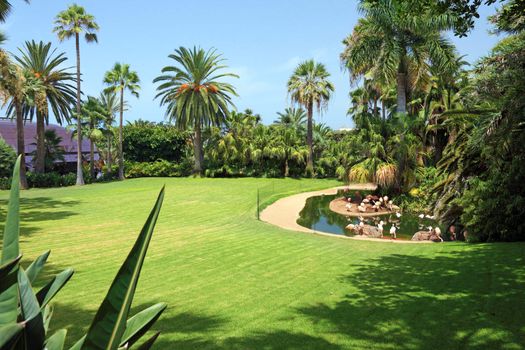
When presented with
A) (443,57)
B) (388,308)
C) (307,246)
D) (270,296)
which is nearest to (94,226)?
(307,246)

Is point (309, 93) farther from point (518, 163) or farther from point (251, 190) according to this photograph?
point (518, 163)

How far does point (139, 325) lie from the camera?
5.55ft

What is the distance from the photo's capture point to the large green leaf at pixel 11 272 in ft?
4.28

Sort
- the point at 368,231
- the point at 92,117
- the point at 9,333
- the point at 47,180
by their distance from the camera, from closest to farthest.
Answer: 1. the point at 9,333
2. the point at 368,231
3. the point at 47,180
4. the point at 92,117

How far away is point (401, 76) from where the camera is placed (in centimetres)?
2261

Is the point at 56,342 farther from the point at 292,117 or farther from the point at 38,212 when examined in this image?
the point at 292,117

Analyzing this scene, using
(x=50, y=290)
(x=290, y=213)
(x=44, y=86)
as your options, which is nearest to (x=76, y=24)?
(x=44, y=86)

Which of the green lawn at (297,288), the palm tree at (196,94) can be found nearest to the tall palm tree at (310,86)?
the palm tree at (196,94)

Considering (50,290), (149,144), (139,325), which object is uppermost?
(149,144)

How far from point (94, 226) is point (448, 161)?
46.1 ft

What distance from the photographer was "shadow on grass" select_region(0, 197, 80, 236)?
15.1 m

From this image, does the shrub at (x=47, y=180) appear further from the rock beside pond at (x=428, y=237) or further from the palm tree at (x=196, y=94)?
the rock beside pond at (x=428, y=237)

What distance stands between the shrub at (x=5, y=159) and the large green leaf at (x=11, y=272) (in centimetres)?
3876

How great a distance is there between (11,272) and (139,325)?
59 cm
